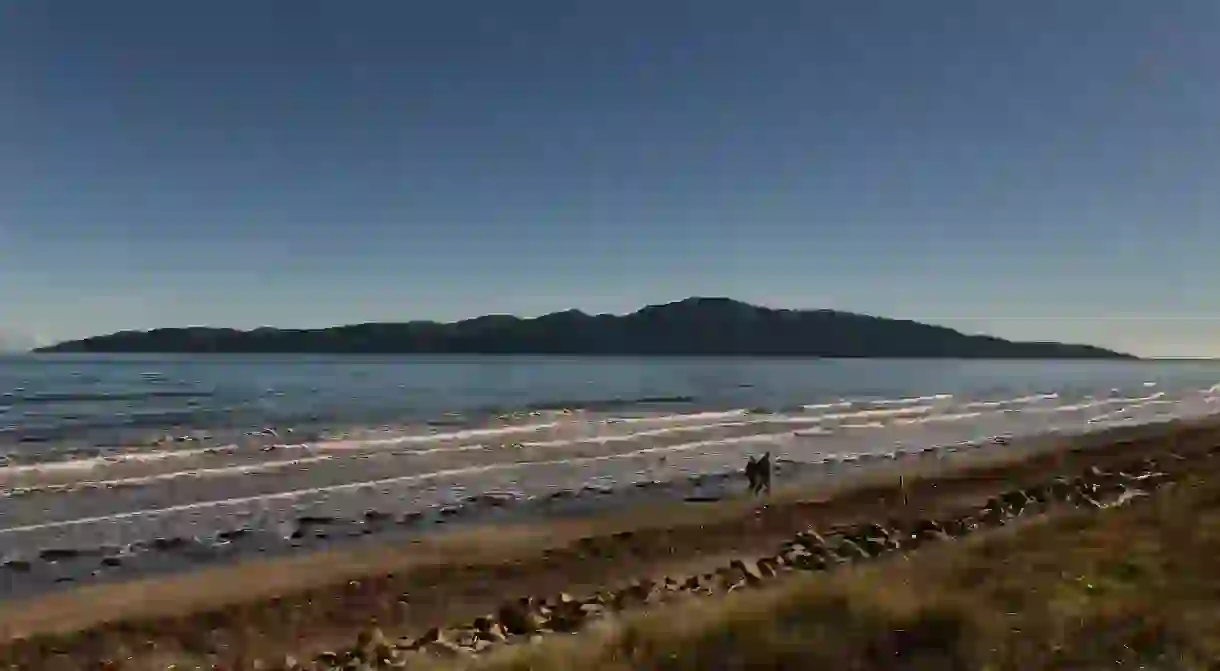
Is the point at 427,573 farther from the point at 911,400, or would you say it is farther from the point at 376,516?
the point at 911,400

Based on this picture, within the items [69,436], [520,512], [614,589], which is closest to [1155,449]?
[520,512]

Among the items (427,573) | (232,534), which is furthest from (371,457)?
(427,573)

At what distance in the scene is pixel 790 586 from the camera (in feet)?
27.1

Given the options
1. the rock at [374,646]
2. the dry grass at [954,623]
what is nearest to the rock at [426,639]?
the rock at [374,646]

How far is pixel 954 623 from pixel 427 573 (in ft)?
22.1

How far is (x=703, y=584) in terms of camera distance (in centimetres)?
1014

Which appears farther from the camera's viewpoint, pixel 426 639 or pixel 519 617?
pixel 519 617

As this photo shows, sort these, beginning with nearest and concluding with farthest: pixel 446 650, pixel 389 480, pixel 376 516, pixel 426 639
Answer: pixel 446 650
pixel 426 639
pixel 376 516
pixel 389 480

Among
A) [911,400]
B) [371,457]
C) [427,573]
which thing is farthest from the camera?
[911,400]

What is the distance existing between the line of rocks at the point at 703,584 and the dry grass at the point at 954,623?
1366 mm

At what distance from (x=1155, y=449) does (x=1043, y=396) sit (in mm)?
33175

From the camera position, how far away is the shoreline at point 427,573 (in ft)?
29.8

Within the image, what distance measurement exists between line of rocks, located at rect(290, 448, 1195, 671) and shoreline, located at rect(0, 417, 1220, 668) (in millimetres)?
630

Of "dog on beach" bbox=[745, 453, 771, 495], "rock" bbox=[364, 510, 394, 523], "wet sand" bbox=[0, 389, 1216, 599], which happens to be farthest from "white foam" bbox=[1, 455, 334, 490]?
"dog on beach" bbox=[745, 453, 771, 495]
